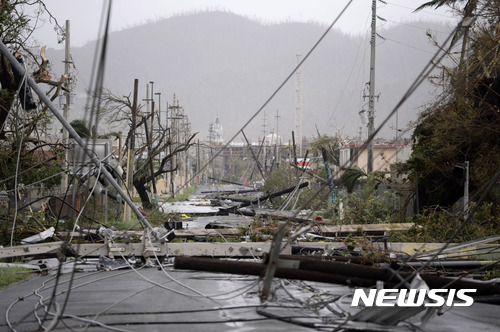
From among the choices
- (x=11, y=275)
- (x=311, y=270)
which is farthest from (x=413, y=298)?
(x=11, y=275)

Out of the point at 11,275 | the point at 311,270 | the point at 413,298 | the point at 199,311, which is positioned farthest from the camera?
the point at 11,275

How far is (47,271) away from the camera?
12.0 metres

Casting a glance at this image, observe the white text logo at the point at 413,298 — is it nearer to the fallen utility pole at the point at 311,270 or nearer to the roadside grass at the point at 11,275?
the fallen utility pole at the point at 311,270

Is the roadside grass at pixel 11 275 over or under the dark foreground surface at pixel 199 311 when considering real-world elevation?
under

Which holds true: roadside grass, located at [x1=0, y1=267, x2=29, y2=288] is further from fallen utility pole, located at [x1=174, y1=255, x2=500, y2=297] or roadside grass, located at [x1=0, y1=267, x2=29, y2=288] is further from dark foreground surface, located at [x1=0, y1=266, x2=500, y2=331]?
fallen utility pole, located at [x1=174, y1=255, x2=500, y2=297]

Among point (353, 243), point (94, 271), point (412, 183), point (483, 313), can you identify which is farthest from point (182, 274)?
point (412, 183)

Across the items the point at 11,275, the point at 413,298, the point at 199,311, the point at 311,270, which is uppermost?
the point at 311,270

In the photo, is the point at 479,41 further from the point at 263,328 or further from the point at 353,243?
A: the point at 263,328

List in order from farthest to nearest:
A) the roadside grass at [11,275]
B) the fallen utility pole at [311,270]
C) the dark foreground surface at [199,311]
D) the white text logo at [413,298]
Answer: the roadside grass at [11,275] < the dark foreground surface at [199,311] < the white text logo at [413,298] < the fallen utility pole at [311,270]

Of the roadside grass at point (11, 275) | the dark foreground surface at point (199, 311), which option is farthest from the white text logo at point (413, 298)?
the roadside grass at point (11, 275)

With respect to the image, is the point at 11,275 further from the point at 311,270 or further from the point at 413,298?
the point at 413,298

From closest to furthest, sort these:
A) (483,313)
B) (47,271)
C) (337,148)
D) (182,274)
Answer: (483,313), (182,274), (47,271), (337,148)

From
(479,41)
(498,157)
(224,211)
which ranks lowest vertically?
(224,211)

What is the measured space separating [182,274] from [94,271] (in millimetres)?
1749
